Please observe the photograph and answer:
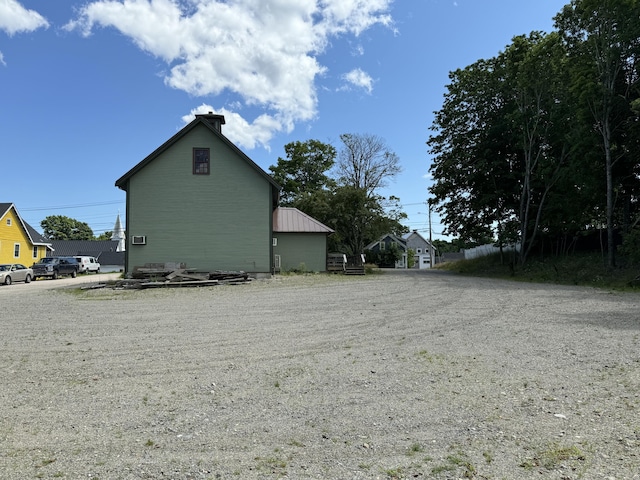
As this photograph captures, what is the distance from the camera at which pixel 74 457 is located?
320 centimetres

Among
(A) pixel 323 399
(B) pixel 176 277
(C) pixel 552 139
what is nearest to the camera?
(A) pixel 323 399

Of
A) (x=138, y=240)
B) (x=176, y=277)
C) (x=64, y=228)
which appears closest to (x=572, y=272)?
(x=176, y=277)

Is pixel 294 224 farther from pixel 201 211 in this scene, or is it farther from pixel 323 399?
pixel 323 399

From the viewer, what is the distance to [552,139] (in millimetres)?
26703

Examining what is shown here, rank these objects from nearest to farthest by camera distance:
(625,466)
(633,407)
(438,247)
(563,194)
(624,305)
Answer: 1. (625,466)
2. (633,407)
3. (624,305)
4. (563,194)
5. (438,247)

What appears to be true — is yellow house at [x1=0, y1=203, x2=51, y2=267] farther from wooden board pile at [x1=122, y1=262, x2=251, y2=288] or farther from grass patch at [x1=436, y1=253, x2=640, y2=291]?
grass patch at [x1=436, y1=253, x2=640, y2=291]

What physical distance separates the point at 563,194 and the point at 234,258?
20.5 metres

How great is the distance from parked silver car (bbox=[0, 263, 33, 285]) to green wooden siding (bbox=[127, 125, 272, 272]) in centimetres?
1058

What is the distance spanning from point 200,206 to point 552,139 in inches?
882

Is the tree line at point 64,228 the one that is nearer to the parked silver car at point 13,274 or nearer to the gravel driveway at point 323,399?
the parked silver car at point 13,274

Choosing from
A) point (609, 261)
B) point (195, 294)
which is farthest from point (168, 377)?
point (609, 261)

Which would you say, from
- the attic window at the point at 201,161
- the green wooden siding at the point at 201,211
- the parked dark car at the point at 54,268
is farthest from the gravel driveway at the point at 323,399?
the parked dark car at the point at 54,268

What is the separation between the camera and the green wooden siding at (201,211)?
21.8m

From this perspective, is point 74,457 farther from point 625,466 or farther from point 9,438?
point 625,466
